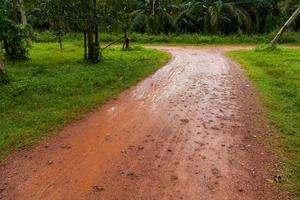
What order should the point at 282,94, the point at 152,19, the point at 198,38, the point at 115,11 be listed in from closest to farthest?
the point at 282,94 → the point at 115,11 → the point at 198,38 → the point at 152,19

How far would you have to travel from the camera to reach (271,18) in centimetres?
2691

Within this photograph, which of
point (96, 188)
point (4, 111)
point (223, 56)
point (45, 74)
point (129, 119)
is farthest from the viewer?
point (223, 56)

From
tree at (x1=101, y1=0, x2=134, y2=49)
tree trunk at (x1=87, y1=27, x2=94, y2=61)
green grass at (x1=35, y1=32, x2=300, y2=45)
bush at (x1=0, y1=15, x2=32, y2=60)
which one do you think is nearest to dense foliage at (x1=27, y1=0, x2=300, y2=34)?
green grass at (x1=35, y1=32, x2=300, y2=45)

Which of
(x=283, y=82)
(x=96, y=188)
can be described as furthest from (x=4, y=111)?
(x=283, y=82)

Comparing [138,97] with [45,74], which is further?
[45,74]

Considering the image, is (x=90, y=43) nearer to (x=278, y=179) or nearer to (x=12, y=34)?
(x=12, y=34)

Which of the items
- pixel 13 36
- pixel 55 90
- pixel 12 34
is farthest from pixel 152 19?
pixel 55 90

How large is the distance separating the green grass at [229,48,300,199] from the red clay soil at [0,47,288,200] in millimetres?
287

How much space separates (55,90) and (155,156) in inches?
202

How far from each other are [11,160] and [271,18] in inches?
970

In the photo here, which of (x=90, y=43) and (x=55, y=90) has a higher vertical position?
(x=90, y=43)

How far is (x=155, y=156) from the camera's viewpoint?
614 cm

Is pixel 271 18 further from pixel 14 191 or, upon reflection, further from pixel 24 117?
pixel 14 191

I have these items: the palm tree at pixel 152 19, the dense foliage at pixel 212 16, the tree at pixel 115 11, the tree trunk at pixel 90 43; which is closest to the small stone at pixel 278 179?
the tree at pixel 115 11
